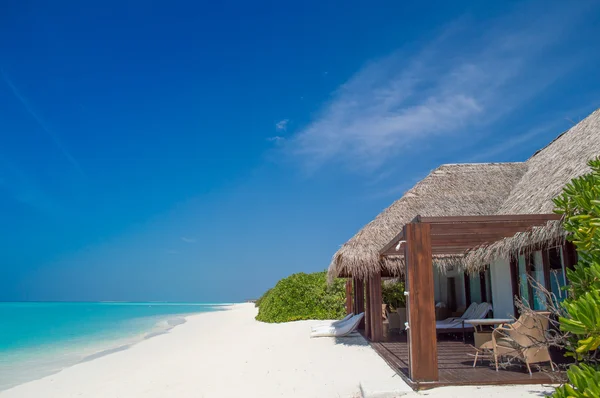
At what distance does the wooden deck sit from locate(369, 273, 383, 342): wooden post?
1.35m

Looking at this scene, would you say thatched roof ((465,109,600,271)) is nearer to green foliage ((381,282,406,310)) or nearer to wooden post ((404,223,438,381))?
wooden post ((404,223,438,381))

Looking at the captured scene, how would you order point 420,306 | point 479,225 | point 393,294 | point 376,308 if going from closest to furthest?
1. point 420,306
2. point 479,225
3. point 376,308
4. point 393,294

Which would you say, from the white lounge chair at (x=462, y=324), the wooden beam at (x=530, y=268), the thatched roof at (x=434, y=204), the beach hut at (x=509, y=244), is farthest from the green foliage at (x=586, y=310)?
the white lounge chair at (x=462, y=324)

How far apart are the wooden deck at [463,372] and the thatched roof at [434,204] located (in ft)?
5.99

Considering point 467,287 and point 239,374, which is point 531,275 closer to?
point 467,287

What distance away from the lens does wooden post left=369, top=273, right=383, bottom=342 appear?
9.42 meters

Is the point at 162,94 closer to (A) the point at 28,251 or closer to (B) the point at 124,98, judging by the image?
(B) the point at 124,98

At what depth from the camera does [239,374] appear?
705 cm

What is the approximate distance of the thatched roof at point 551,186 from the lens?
20.9 ft

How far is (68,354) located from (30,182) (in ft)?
74.0

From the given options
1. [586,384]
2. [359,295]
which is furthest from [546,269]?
[586,384]

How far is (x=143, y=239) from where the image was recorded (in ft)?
146

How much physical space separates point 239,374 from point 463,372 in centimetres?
327

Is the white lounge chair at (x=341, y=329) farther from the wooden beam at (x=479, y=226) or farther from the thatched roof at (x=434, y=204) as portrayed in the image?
the wooden beam at (x=479, y=226)
